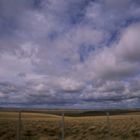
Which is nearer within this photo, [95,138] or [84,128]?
[95,138]

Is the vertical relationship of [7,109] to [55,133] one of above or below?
above

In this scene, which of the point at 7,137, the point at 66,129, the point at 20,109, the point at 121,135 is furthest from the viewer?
the point at 66,129

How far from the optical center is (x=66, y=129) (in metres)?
28.2

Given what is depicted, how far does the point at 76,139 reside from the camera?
2416 centimetres

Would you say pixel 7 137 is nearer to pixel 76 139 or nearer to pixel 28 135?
pixel 28 135

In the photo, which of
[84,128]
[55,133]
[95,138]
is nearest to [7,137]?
[55,133]

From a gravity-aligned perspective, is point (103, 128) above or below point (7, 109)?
below

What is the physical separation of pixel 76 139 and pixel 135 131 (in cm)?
752

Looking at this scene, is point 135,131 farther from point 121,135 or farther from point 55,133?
point 55,133

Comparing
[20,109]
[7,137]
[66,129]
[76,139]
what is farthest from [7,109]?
[66,129]

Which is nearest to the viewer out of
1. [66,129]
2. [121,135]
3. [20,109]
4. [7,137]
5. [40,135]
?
[20,109]

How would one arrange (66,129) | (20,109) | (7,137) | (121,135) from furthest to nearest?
(66,129), (121,135), (7,137), (20,109)

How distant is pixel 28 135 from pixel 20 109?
6.99 meters

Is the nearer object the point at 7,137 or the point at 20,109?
the point at 20,109
